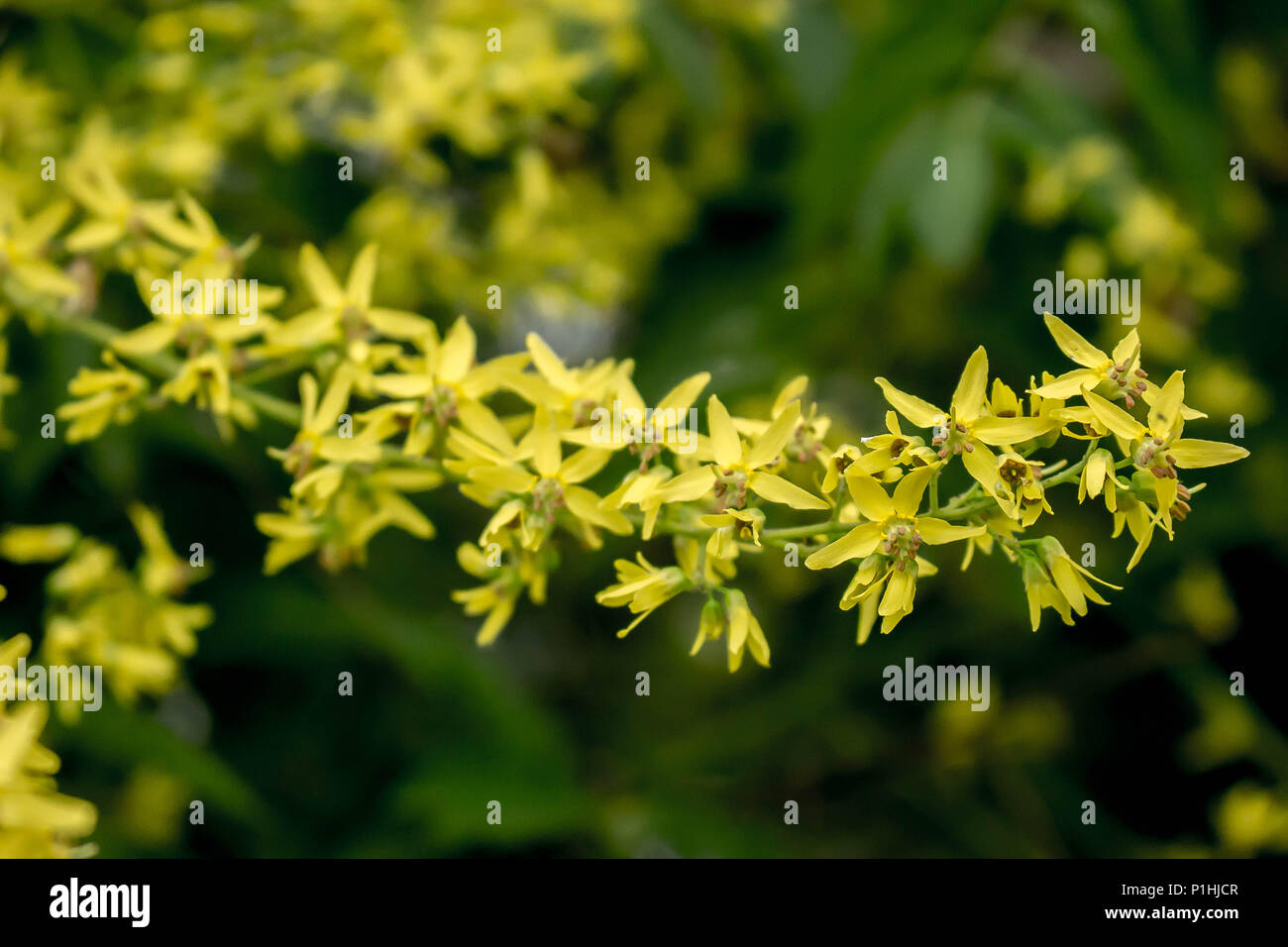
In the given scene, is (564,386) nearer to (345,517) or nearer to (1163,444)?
(345,517)

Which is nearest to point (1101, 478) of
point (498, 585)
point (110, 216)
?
point (498, 585)

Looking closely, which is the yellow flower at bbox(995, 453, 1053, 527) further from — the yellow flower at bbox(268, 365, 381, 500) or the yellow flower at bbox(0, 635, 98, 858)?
the yellow flower at bbox(0, 635, 98, 858)

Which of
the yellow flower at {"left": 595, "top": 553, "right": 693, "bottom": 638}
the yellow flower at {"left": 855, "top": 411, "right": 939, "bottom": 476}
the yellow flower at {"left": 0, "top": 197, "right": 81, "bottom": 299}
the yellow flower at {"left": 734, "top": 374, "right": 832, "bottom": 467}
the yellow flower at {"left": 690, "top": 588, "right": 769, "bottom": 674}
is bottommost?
the yellow flower at {"left": 690, "top": 588, "right": 769, "bottom": 674}

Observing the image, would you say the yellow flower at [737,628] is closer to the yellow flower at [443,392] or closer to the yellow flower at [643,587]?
the yellow flower at [643,587]

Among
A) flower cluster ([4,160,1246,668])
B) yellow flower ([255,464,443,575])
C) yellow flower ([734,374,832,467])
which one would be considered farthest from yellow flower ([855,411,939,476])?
yellow flower ([255,464,443,575])

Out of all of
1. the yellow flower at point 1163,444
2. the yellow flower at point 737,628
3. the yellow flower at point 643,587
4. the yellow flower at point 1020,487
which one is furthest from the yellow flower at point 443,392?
the yellow flower at point 1163,444
